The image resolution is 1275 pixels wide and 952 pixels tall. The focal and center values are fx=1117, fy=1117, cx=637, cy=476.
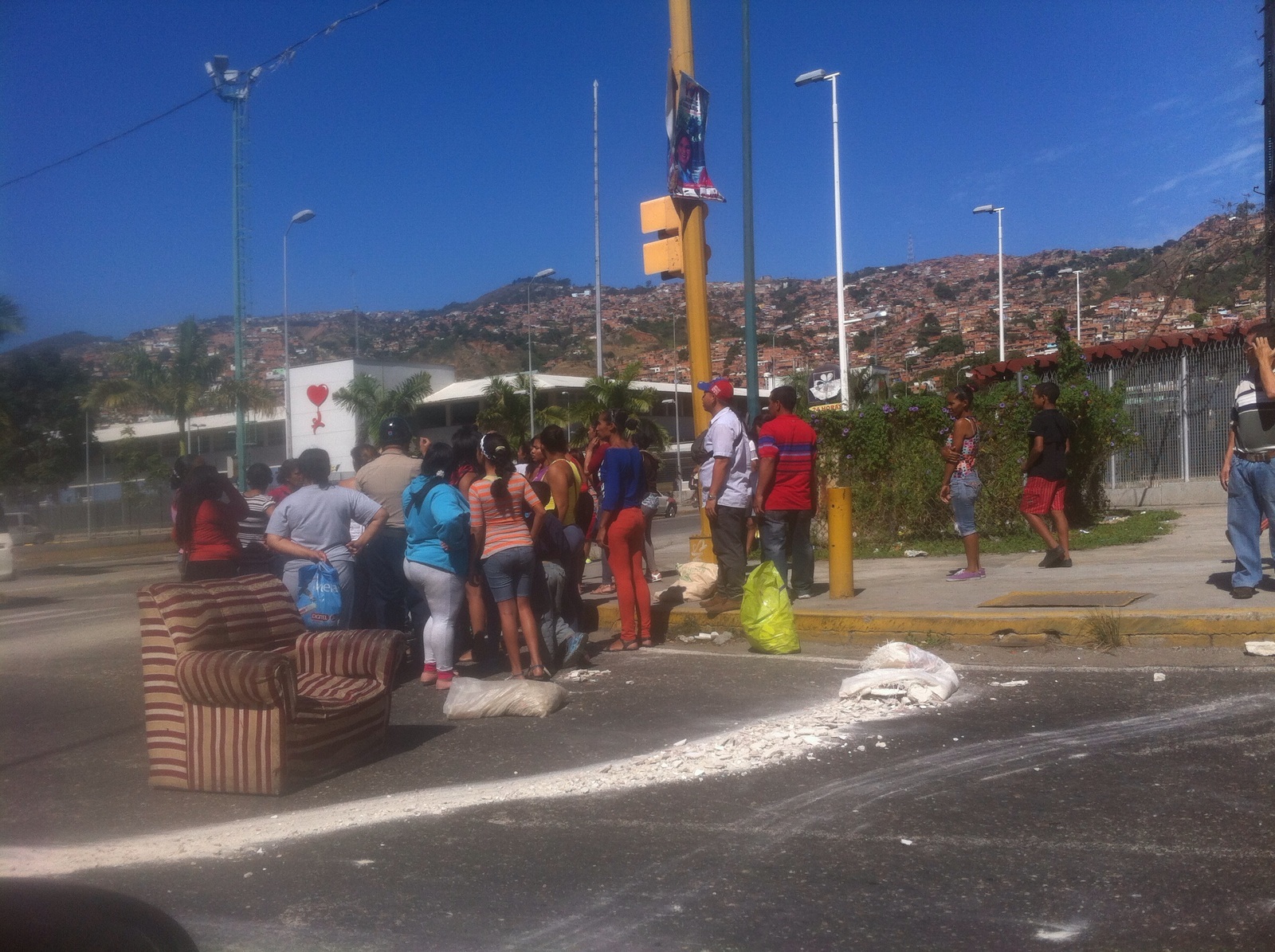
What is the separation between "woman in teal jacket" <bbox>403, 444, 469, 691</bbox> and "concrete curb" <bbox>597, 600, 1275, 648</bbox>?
2.26m

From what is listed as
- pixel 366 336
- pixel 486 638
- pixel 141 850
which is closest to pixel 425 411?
pixel 486 638

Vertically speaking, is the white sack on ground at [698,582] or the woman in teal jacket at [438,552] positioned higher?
the woman in teal jacket at [438,552]

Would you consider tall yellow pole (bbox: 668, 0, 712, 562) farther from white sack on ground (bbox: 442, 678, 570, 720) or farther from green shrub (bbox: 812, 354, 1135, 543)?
green shrub (bbox: 812, 354, 1135, 543)

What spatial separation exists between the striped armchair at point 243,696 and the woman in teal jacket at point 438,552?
1319mm

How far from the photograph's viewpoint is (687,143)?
10.1 m

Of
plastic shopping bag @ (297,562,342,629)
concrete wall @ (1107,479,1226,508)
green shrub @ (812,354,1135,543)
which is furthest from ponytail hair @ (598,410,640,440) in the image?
Answer: concrete wall @ (1107,479,1226,508)

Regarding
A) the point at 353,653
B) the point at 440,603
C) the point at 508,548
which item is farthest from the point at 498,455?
the point at 353,653

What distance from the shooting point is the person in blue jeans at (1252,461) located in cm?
740

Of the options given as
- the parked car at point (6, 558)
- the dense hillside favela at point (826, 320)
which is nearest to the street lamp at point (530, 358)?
the dense hillside favela at point (826, 320)

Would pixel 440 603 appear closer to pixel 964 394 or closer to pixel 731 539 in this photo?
pixel 731 539

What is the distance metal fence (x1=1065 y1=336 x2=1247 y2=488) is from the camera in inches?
674

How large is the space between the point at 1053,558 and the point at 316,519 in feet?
21.6

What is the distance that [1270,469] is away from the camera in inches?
292

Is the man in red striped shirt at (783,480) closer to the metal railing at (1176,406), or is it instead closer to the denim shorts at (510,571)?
the denim shorts at (510,571)
